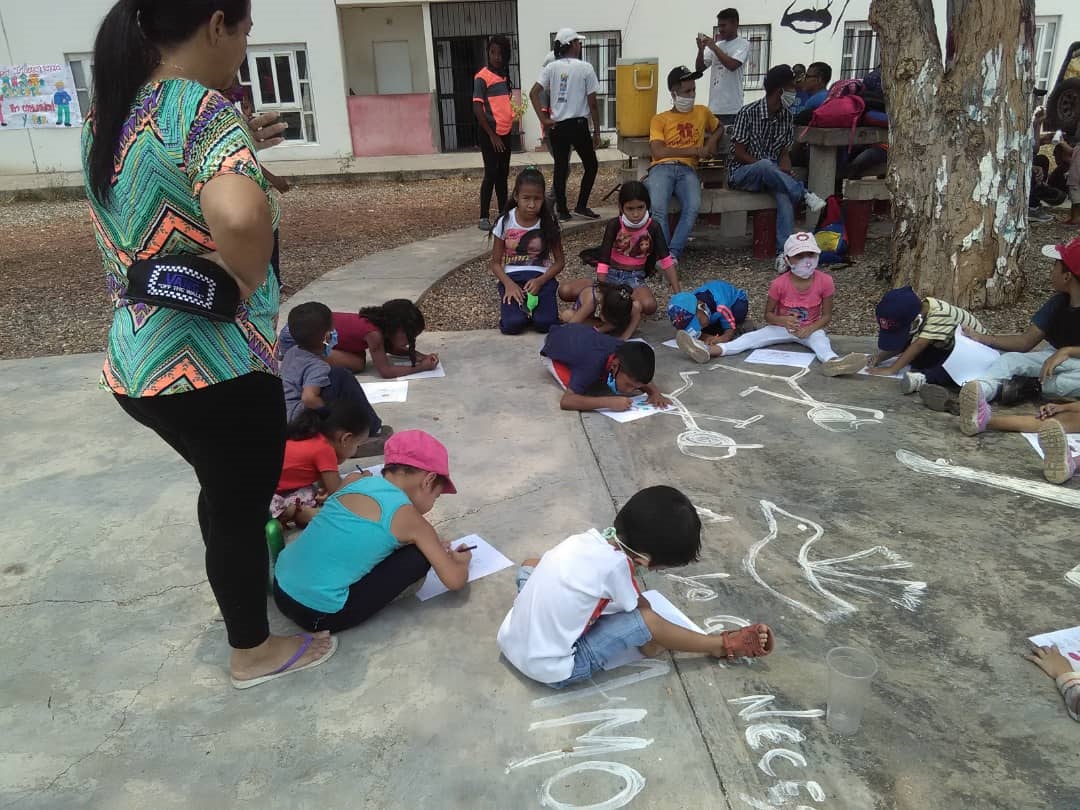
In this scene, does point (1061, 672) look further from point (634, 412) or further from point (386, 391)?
point (386, 391)

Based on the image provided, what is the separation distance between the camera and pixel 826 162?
23.4 ft

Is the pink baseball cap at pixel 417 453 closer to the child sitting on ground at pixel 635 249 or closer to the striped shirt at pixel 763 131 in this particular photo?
the child sitting on ground at pixel 635 249

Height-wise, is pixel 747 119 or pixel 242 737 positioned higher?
pixel 747 119

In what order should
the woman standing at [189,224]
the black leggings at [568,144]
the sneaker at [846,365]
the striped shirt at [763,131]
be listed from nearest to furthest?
the woman standing at [189,224] < the sneaker at [846,365] < the striped shirt at [763,131] < the black leggings at [568,144]

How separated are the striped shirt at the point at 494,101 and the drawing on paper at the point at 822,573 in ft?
19.5

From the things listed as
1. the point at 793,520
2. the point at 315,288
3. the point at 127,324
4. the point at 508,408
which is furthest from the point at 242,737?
the point at 315,288

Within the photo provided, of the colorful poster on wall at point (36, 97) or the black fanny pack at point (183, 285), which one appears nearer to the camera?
the black fanny pack at point (183, 285)

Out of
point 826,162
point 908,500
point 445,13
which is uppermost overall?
point 445,13

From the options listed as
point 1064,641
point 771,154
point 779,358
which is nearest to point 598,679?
point 1064,641

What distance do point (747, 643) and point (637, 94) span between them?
6140 millimetres

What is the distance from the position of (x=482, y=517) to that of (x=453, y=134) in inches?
563

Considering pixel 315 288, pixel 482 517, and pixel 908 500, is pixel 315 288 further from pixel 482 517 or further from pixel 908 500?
pixel 908 500

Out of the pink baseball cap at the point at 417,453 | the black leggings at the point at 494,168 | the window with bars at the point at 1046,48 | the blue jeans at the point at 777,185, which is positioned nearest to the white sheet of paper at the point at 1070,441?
the pink baseball cap at the point at 417,453

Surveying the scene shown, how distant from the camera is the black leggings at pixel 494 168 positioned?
25.8ft
